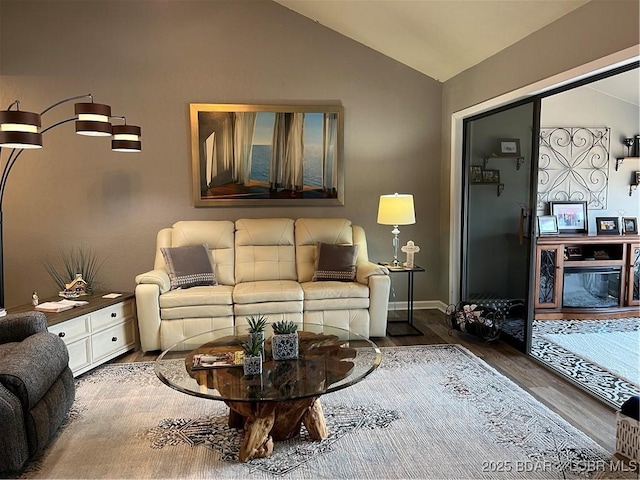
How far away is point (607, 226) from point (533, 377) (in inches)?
101

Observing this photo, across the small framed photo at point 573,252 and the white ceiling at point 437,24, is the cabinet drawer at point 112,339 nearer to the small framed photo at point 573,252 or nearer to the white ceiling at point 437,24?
the white ceiling at point 437,24

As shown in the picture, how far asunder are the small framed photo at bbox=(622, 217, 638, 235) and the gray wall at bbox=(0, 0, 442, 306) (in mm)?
2730

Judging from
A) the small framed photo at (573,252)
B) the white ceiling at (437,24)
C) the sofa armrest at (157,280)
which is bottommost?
the sofa armrest at (157,280)

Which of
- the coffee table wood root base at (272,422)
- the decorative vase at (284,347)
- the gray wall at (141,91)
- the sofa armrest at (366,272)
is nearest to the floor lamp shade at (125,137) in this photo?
the gray wall at (141,91)

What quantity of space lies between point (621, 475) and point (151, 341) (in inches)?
129

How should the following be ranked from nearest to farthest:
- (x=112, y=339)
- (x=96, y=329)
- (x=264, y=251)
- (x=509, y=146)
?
(x=96, y=329) < (x=112, y=339) < (x=509, y=146) < (x=264, y=251)

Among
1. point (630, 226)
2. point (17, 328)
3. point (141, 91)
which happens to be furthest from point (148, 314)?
point (630, 226)

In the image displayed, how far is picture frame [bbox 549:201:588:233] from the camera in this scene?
507 centimetres

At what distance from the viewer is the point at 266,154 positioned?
4.86 m

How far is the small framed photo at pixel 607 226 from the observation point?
16.5ft

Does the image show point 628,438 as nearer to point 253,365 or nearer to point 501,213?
point 253,365

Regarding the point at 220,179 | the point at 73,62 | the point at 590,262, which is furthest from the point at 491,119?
the point at 73,62

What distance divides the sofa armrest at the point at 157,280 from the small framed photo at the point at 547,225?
374 cm

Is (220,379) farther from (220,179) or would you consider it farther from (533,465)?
(220,179)
